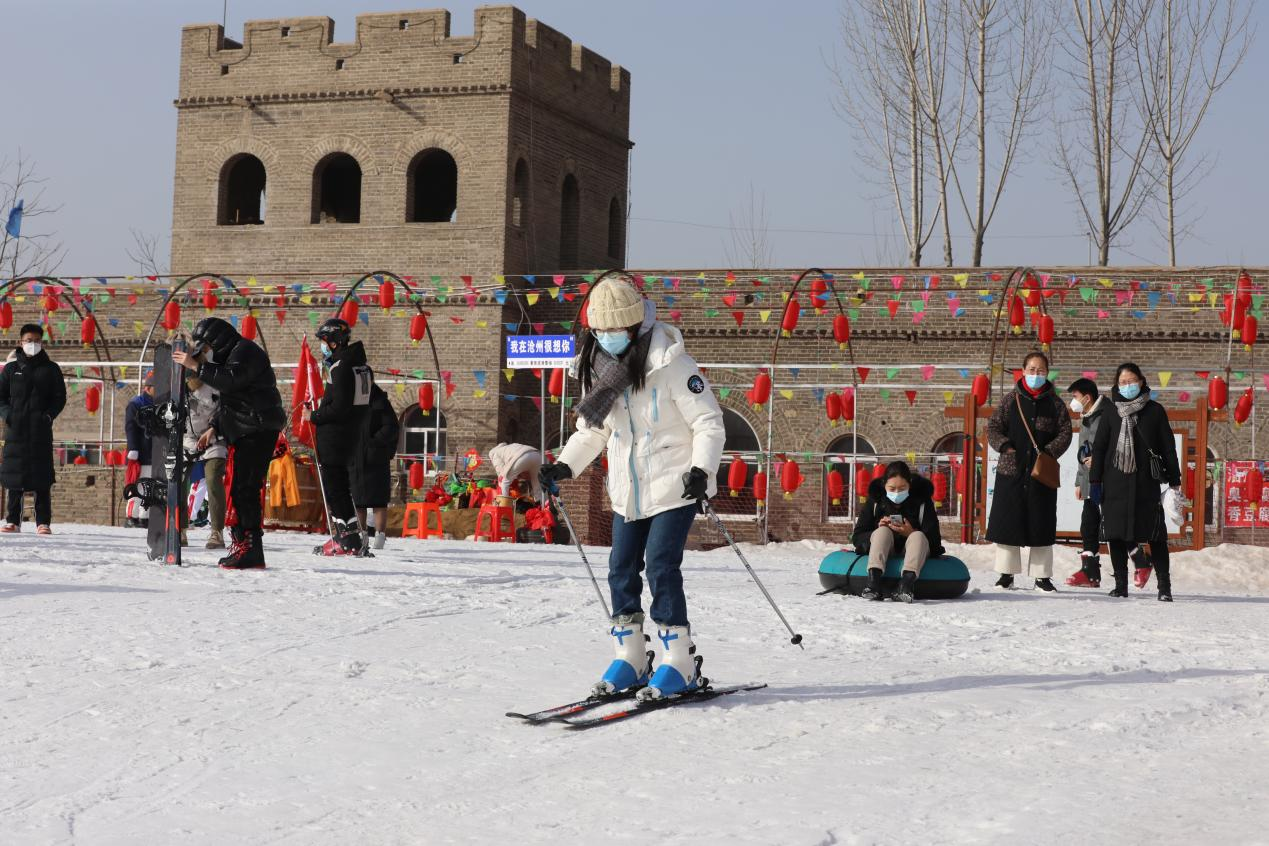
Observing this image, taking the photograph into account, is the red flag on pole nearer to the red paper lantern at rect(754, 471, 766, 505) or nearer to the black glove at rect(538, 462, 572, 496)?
the red paper lantern at rect(754, 471, 766, 505)

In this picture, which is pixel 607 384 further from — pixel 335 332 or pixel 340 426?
pixel 340 426

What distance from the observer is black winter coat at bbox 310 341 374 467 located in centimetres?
1258

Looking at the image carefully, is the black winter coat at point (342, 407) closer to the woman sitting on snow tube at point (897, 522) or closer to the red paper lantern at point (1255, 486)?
the woman sitting on snow tube at point (897, 522)

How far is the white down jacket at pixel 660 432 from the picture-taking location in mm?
6262

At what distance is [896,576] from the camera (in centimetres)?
1061

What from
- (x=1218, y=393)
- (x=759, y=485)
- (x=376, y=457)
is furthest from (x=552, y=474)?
(x=759, y=485)

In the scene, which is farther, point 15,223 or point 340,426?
point 15,223

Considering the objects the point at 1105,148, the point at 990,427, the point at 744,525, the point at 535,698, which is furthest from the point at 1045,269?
the point at 535,698

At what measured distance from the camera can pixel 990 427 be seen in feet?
39.4

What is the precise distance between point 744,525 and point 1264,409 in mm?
7942

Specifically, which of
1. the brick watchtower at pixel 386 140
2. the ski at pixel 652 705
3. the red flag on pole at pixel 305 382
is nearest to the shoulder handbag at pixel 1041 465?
the ski at pixel 652 705

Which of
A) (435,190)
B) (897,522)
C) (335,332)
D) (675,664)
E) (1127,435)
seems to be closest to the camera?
(675,664)

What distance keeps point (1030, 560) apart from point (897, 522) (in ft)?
5.80

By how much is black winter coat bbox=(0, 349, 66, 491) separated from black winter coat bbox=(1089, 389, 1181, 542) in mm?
8310
